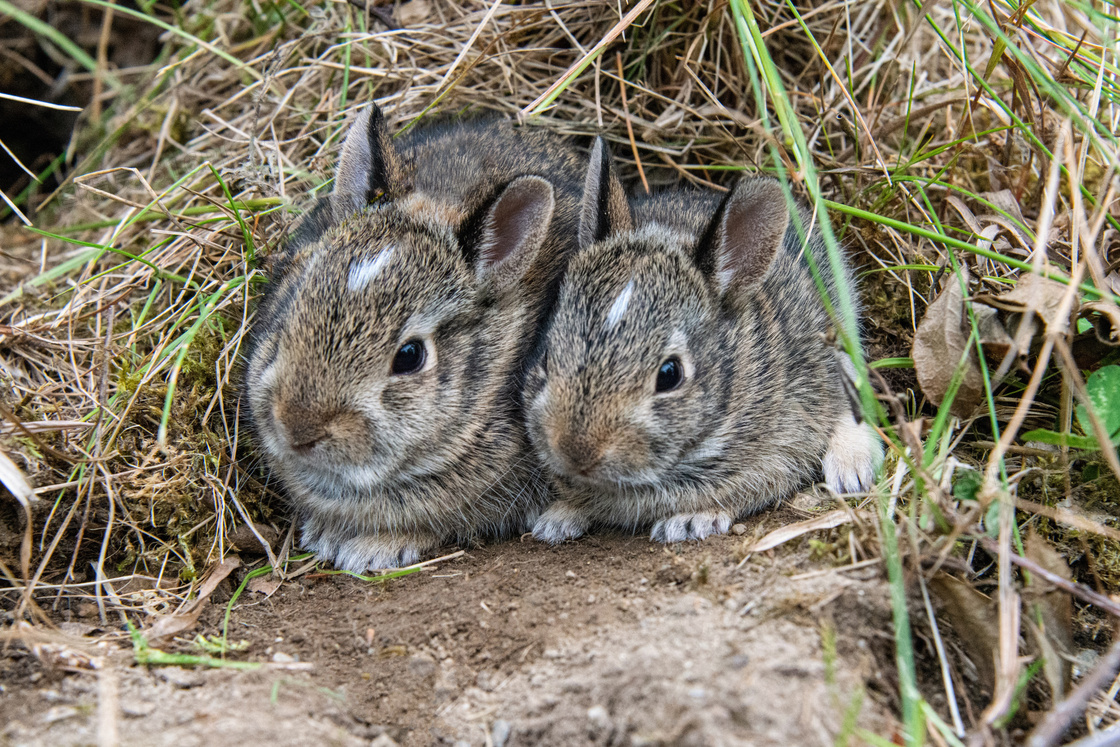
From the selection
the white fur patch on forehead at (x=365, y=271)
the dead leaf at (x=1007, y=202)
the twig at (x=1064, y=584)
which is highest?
the dead leaf at (x=1007, y=202)

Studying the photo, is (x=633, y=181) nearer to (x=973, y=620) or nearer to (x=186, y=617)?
(x=973, y=620)

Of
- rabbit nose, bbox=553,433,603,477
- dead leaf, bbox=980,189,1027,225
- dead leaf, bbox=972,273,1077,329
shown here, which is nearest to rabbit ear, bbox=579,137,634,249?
rabbit nose, bbox=553,433,603,477

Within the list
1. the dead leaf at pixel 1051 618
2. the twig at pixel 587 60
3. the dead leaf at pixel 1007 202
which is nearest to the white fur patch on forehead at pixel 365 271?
the twig at pixel 587 60

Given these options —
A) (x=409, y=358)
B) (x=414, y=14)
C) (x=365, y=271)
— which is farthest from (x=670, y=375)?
(x=414, y=14)

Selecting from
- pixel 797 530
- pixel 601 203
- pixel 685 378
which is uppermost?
pixel 601 203

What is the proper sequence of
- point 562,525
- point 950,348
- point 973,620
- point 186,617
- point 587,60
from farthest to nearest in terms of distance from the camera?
point 587,60 → point 562,525 → point 950,348 → point 186,617 → point 973,620

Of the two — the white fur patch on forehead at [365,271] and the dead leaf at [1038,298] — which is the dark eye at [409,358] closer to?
the white fur patch on forehead at [365,271]

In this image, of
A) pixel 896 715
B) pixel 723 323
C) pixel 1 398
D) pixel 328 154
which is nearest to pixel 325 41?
pixel 328 154
